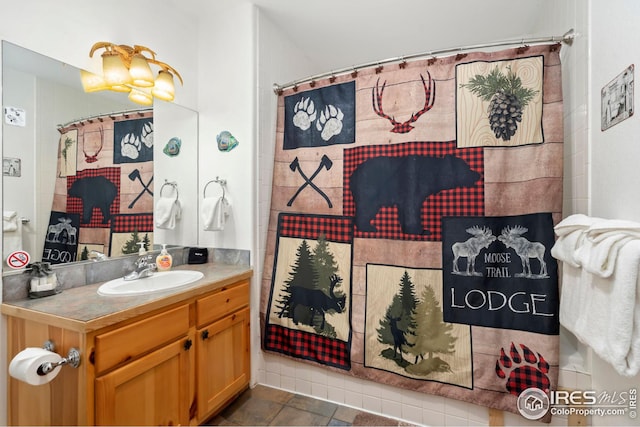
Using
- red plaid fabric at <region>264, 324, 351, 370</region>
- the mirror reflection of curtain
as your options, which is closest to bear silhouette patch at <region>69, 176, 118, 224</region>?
the mirror reflection of curtain

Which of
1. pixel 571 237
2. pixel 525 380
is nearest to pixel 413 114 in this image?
pixel 571 237

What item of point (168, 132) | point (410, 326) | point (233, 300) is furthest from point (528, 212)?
point (168, 132)

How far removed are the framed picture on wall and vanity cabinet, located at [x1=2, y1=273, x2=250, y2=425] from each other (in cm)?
195

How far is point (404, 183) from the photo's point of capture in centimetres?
164

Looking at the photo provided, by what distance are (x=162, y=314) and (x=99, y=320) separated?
28 centimetres

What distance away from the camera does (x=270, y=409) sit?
1.71m

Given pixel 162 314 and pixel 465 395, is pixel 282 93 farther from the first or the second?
pixel 465 395

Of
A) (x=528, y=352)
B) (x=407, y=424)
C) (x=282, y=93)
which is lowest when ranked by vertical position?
(x=407, y=424)

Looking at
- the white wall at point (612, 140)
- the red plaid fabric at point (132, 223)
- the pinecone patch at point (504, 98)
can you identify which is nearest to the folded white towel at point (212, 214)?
the red plaid fabric at point (132, 223)

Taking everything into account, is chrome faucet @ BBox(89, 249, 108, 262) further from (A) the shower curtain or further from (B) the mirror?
(A) the shower curtain

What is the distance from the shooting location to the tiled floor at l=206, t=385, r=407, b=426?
5.25ft

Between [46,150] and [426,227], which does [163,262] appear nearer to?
[46,150]

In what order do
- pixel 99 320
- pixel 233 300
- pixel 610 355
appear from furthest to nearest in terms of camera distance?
1. pixel 233 300
2. pixel 99 320
3. pixel 610 355

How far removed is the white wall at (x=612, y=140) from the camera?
95 centimetres
